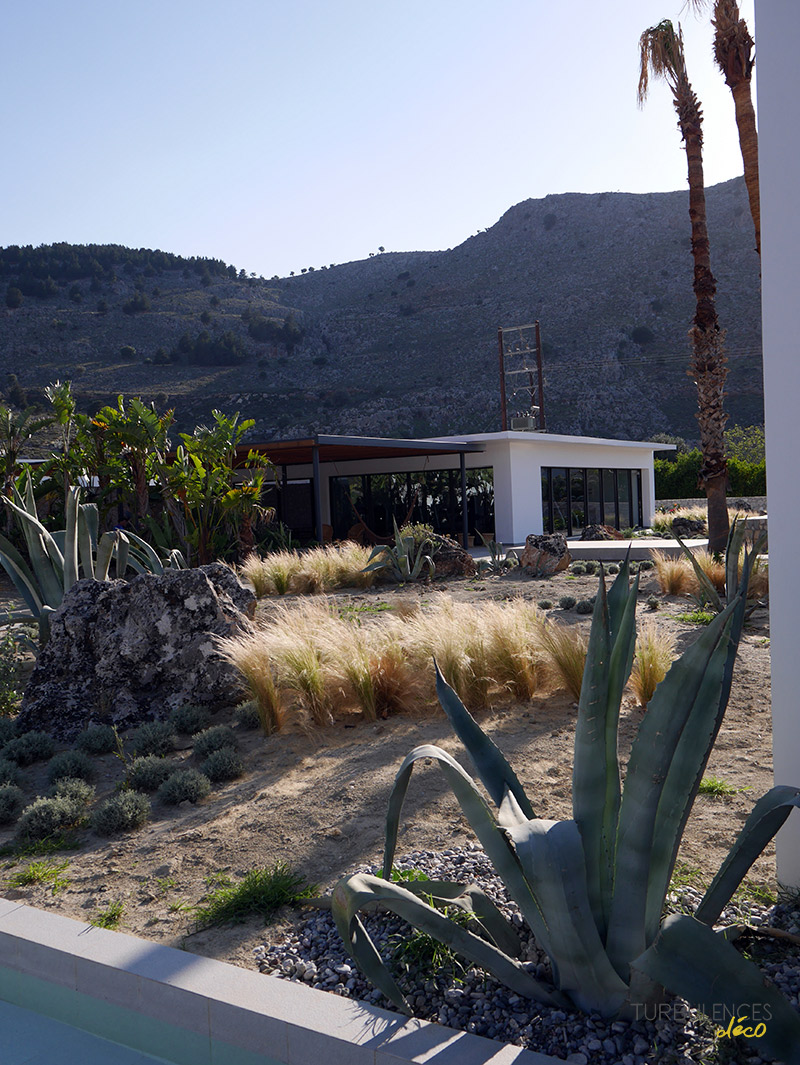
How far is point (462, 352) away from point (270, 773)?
53473 mm

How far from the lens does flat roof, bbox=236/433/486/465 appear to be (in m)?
16.4

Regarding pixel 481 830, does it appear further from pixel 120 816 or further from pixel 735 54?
pixel 735 54

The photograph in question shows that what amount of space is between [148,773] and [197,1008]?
2301 mm

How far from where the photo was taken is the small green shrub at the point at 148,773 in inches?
183

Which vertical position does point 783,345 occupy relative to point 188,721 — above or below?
above

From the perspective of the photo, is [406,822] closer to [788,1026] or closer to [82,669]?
[788,1026]

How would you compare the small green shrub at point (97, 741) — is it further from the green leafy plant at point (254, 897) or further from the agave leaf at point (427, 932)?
the agave leaf at point (427, 932)

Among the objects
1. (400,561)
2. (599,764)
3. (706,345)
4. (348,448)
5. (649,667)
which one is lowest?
(400,561)

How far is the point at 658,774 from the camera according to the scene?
6.77 ft

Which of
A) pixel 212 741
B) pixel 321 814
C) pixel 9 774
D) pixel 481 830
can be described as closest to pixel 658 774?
pixel 481 830

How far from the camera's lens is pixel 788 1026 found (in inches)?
72.8

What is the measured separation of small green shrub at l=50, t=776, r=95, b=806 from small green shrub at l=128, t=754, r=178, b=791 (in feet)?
0.80

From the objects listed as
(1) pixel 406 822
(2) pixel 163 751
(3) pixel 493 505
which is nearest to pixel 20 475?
(3) pixel 493 505

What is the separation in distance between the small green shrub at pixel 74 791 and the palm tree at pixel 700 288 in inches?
420
